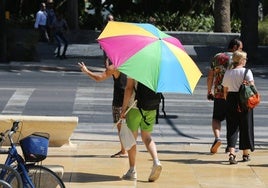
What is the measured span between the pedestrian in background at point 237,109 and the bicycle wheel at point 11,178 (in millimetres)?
4171

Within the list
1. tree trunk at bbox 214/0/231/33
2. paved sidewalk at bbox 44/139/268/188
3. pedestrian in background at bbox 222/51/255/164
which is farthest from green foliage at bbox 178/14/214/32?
pedestrian in background at bbox 222/51/255/164

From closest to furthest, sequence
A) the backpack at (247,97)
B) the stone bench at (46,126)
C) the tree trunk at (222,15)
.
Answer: the backpack at (247,97), the stone bench at (46,126), the tree trunk at (222,15)

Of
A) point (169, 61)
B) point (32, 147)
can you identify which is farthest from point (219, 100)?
point (32, 147)

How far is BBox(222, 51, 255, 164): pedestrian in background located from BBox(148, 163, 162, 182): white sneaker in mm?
1662

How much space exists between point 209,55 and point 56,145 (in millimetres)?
18766

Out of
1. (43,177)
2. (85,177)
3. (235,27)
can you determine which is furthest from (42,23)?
(43,177)

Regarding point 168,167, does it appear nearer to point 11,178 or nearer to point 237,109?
point 237,109

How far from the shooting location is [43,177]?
729cm

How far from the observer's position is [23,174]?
711 centimetres

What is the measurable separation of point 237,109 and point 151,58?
7.87ft

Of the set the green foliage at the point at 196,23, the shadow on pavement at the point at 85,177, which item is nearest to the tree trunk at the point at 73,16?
the green foliage at the point at 196,23

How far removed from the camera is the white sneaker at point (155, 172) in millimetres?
9180

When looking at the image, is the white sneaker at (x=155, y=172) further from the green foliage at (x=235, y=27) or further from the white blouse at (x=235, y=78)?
the green foliage at (x=235, y=27)

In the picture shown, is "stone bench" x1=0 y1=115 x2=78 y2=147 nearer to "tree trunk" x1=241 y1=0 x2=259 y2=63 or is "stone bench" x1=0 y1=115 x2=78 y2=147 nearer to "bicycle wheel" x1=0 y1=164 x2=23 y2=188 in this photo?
"bicycle wheel" x1=0 y1=164 x2=23 y2=188
